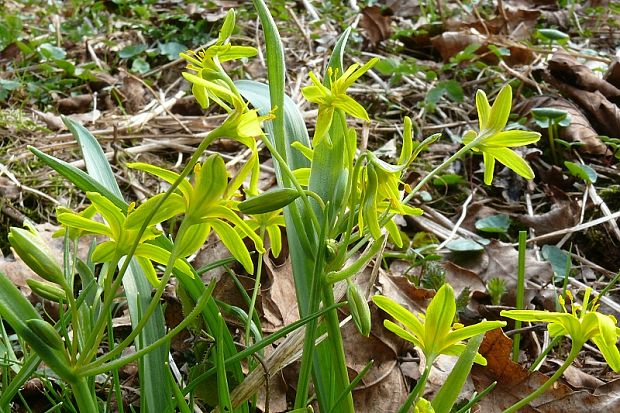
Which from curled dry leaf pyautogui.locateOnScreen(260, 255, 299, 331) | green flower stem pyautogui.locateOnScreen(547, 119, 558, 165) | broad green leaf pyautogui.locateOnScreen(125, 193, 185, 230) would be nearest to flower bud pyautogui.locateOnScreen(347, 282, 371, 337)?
broad green leaf pyautogui.locateOnScreen(125, 193, 185, 230)

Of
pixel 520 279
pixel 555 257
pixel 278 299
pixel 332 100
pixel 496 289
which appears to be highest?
pixel 332 100

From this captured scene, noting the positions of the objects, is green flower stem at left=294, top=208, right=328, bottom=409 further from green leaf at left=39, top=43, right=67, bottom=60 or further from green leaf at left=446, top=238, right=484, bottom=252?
green leaf at left=39, top=43, right=67, bottom=60

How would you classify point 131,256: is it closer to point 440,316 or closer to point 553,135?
point 440,316

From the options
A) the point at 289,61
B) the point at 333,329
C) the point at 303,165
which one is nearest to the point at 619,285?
the point at 303,165

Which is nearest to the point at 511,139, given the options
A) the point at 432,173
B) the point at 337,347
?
the point at 432,173

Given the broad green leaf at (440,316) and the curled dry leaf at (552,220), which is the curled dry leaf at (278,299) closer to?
the broad green leaf at (440,316)

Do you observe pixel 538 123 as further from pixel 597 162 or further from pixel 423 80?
pixel 423 80
